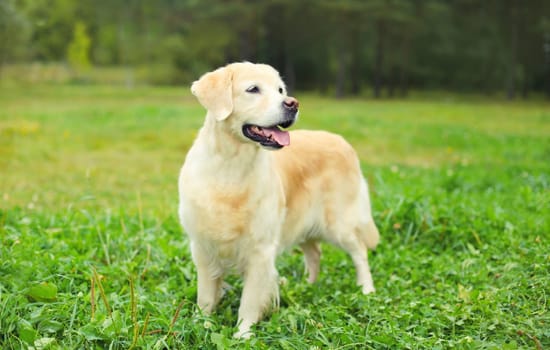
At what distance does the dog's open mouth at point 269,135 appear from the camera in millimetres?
3334

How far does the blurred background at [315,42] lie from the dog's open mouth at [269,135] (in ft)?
85.7

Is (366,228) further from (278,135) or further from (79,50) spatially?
(79,50)

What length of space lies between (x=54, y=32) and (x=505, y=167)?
1453 inches

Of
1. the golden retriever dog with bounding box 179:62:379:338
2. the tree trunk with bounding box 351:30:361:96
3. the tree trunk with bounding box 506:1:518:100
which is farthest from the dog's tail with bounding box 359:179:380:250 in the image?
the tree trunk with bounding box 351:30:361:96

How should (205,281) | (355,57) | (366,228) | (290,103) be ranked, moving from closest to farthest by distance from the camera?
(290,103)
(205,281)
(366,228)
(355,57)

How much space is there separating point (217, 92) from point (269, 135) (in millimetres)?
397

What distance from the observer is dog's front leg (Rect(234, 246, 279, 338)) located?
3648 millimetres

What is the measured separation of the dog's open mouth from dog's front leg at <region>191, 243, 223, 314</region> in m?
0.81

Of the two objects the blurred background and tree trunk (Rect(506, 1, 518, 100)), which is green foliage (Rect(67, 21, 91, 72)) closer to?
the blurred background

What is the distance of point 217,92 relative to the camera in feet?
11.2

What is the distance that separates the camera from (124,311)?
11.3ft

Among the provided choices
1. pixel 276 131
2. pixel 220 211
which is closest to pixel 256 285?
pixel 220 211

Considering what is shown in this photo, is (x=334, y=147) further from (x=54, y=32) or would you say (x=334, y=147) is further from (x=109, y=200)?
(x=54, y=32)

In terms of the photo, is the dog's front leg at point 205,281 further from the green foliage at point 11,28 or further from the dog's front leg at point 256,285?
the green foliage at point 11,28
